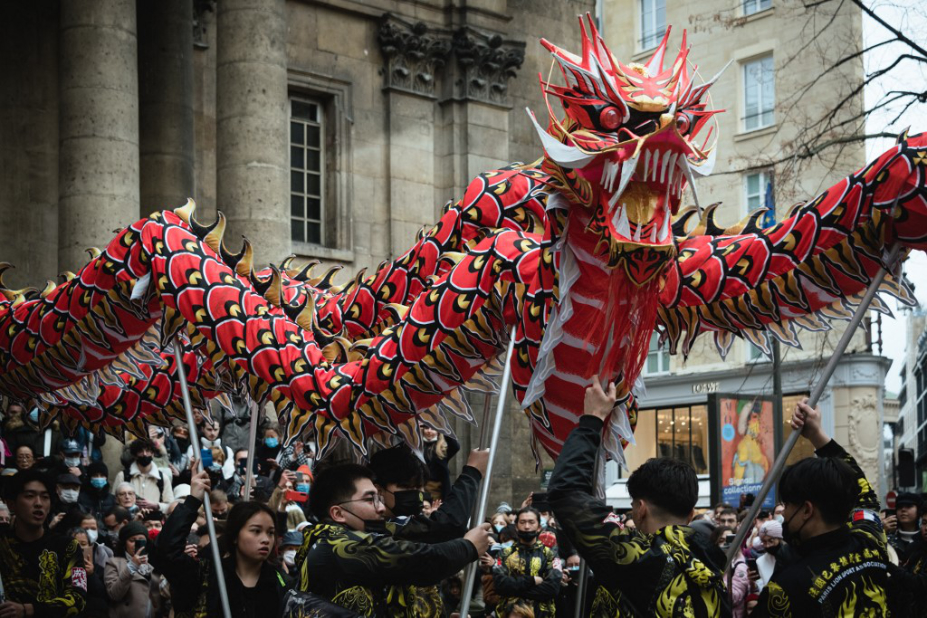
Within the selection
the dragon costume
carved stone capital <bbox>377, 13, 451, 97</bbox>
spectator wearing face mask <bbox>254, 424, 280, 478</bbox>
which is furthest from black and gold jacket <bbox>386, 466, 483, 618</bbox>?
carved stone capital <bbox>377, 13, 451, 97</bbox>

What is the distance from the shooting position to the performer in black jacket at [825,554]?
15.3ft

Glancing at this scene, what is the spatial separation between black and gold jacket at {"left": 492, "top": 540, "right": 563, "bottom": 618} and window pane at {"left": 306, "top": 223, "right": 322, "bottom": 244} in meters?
10.7

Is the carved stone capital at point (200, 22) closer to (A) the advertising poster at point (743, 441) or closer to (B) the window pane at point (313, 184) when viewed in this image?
(B) the window pane at point (313, 184)

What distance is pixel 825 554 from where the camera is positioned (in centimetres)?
478

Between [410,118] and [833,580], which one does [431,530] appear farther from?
[410,118]

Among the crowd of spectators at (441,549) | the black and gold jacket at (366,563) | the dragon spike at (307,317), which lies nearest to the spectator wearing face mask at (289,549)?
the crowd of spectators at (441,549)

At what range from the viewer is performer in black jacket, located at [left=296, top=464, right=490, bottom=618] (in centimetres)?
539

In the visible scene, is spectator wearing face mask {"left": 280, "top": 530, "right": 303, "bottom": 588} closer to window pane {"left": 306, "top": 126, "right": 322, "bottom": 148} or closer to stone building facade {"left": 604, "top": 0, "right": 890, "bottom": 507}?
window pane {"left": 306, "top": 126, "right": 322, "bottom": 148}

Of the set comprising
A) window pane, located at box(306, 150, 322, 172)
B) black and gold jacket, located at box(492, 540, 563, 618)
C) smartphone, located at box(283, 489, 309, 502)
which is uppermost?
window pane, located at box(306, 150, 322, 172)

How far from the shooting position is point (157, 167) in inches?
740

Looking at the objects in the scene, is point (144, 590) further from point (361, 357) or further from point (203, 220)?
point (203, 220)

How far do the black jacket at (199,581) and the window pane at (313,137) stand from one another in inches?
599

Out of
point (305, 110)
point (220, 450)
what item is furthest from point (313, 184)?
point (220, 450)

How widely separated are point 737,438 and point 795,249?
43.0ft
